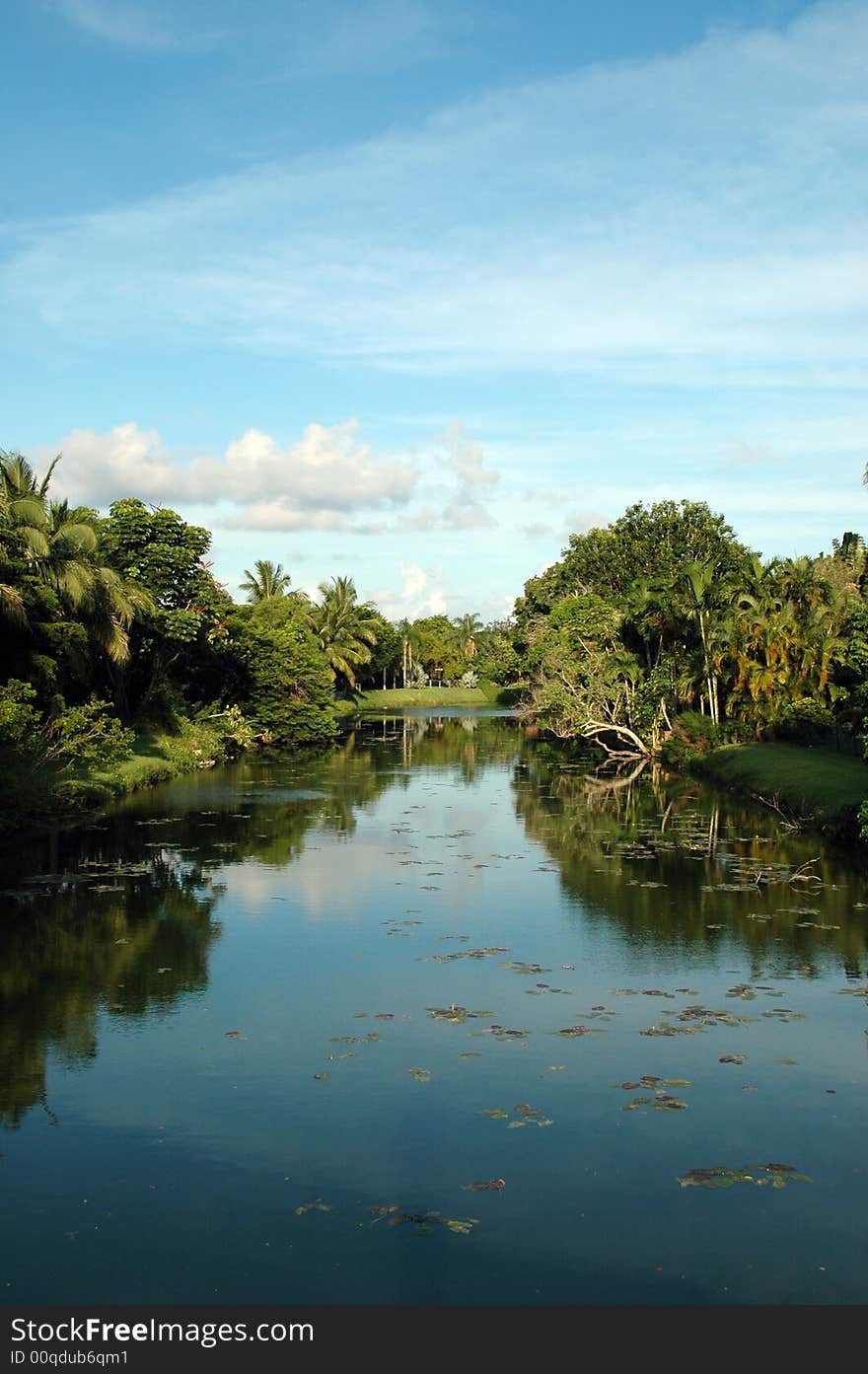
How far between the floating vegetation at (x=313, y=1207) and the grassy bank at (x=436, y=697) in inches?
3689

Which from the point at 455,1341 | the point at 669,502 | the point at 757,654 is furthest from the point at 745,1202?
the point at 669,502

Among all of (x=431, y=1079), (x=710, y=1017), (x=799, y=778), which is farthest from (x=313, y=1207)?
(x=799, y=778)

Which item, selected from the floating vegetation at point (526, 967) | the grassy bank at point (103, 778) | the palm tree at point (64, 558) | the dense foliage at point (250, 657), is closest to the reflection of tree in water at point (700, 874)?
the floating vegetation at point (526, 967)

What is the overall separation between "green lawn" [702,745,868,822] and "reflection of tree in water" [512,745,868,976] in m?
0.84

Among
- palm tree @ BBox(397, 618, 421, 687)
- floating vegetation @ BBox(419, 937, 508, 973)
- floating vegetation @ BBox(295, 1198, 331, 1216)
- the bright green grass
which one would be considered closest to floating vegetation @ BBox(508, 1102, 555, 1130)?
floating vegetation @ BBox(295, 1198, 331, 1216)

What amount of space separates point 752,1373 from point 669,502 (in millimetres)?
84646

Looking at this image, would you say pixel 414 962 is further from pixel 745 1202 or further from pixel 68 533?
pixel 68 533

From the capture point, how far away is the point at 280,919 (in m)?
20.1

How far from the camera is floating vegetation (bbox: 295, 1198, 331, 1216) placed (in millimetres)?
9422

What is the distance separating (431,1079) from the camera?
1233 cm

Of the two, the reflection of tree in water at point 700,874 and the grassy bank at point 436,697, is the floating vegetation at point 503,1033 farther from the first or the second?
the grassy bank at point 436,697

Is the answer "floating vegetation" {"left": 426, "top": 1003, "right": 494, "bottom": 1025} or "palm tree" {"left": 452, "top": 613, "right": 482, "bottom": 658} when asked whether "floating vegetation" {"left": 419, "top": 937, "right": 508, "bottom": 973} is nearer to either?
"floating vegetation" {"left": 426, "top": 1003, "right": 494, "bottom": 1025}

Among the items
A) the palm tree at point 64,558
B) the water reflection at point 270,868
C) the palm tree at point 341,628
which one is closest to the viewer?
the water reflection at point 270,868

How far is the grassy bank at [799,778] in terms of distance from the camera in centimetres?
2883
